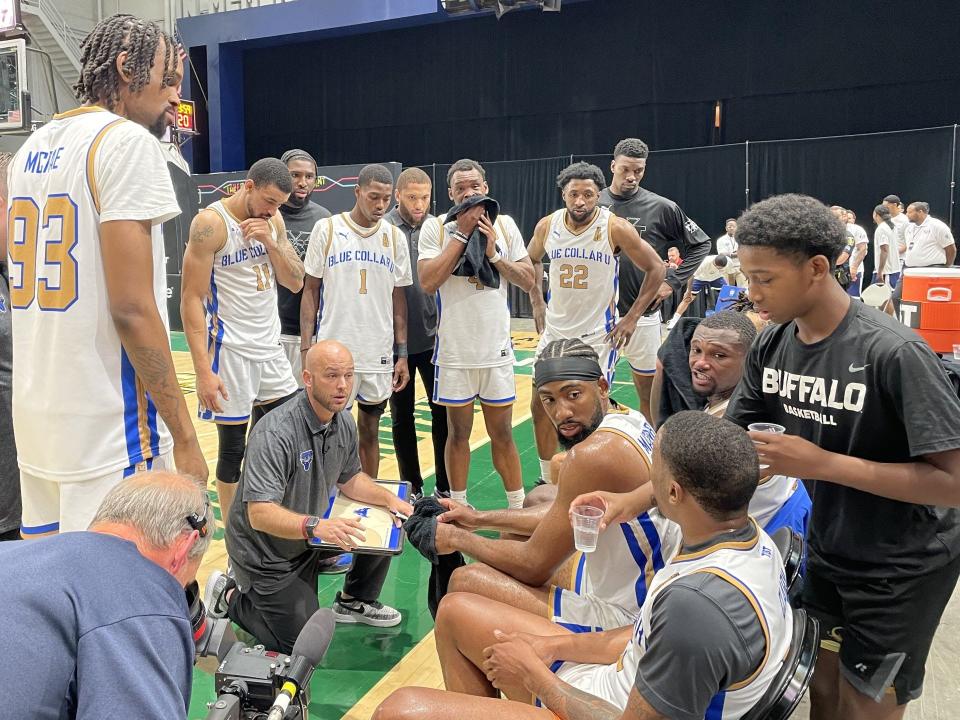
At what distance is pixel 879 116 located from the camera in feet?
43.8

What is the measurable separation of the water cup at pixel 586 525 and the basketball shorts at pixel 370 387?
2.61 meters

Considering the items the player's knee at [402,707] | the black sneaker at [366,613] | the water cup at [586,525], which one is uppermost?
the water cup at [586,525]

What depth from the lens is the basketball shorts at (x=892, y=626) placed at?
6.64 feet

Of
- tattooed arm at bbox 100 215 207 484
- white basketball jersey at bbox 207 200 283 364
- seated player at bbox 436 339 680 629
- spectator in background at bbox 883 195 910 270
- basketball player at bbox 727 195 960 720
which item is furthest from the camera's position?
spectator in background at bbox 883 195 910 270

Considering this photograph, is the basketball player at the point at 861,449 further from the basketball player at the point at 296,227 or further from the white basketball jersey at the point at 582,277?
the basketball player at the point at 296,227

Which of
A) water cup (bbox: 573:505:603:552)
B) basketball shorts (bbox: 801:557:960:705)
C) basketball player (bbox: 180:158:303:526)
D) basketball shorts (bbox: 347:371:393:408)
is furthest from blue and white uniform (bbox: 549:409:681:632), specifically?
basketball shorts (bbox: 347:371:393:408)

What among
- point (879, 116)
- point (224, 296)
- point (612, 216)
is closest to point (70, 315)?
point (224, 296)

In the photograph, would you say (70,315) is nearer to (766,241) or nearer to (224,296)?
(766,241)

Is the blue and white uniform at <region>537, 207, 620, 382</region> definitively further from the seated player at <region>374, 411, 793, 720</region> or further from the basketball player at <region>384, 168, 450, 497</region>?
the seated player at <region>374, 411, 793, 720</region>

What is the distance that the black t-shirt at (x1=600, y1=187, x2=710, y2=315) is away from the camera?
18.5 feet

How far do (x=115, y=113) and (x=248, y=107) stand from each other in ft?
62.2

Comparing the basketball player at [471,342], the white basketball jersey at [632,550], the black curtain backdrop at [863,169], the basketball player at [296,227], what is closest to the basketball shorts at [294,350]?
the basketball player at [296,227]

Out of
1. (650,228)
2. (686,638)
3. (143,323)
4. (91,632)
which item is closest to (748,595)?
(686,638)

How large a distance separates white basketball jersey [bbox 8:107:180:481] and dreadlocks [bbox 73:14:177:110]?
0.32ft
